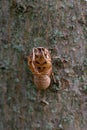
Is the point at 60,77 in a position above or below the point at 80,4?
below

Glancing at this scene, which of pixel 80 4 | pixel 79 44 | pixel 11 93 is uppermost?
pixel 80 4

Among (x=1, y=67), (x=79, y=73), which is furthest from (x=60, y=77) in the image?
(x=1, y=67)

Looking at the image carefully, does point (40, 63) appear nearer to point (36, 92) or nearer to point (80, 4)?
point (36, 92)
